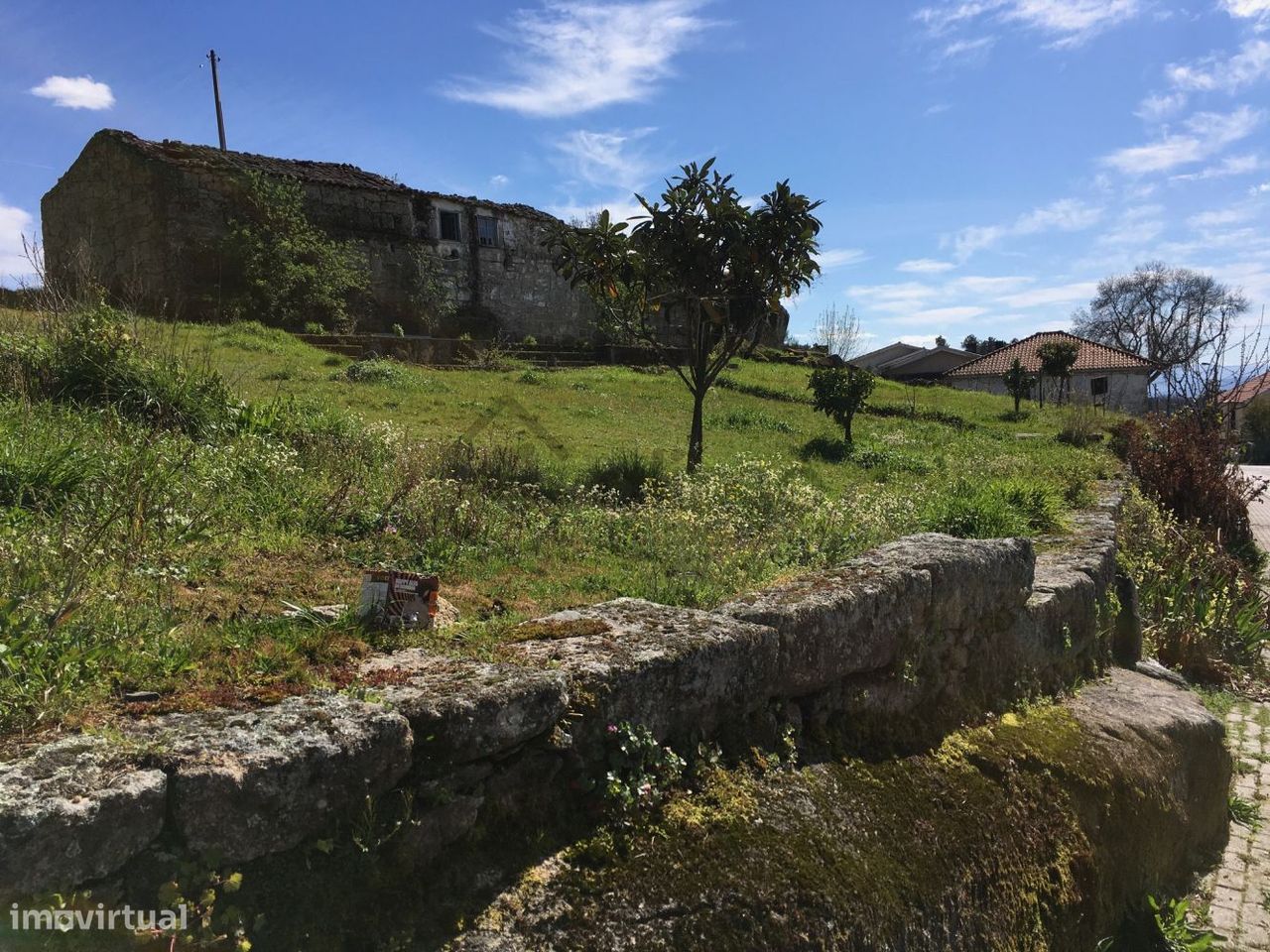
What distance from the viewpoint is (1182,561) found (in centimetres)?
791

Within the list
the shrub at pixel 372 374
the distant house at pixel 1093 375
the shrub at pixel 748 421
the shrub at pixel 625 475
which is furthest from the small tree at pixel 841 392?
the distant house at pixel 1093 375

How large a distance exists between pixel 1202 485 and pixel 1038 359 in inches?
1310

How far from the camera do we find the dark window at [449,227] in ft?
85.4

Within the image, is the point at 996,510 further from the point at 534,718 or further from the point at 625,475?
the point at 534,718

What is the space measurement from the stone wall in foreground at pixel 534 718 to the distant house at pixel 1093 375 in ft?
122

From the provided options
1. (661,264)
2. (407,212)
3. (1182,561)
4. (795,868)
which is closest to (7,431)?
(795,868)

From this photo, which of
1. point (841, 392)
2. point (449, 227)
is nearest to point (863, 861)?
point (841, 392)

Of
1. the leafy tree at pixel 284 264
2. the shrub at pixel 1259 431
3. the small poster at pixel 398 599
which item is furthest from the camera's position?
the shrub at pixel 1259 431

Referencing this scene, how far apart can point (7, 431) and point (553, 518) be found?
3.30m

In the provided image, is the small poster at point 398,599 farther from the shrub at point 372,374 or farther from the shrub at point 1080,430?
the shrub at point 1080,430

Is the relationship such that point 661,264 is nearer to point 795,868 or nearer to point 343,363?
point 795,868

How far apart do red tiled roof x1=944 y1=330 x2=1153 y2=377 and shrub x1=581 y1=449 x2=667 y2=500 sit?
35287mm

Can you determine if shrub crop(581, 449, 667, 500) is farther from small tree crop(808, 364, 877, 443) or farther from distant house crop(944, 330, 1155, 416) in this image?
distant house crop(944, 330, 1155, 416)

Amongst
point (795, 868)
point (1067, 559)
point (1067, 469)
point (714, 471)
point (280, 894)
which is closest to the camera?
point (280, 894)
